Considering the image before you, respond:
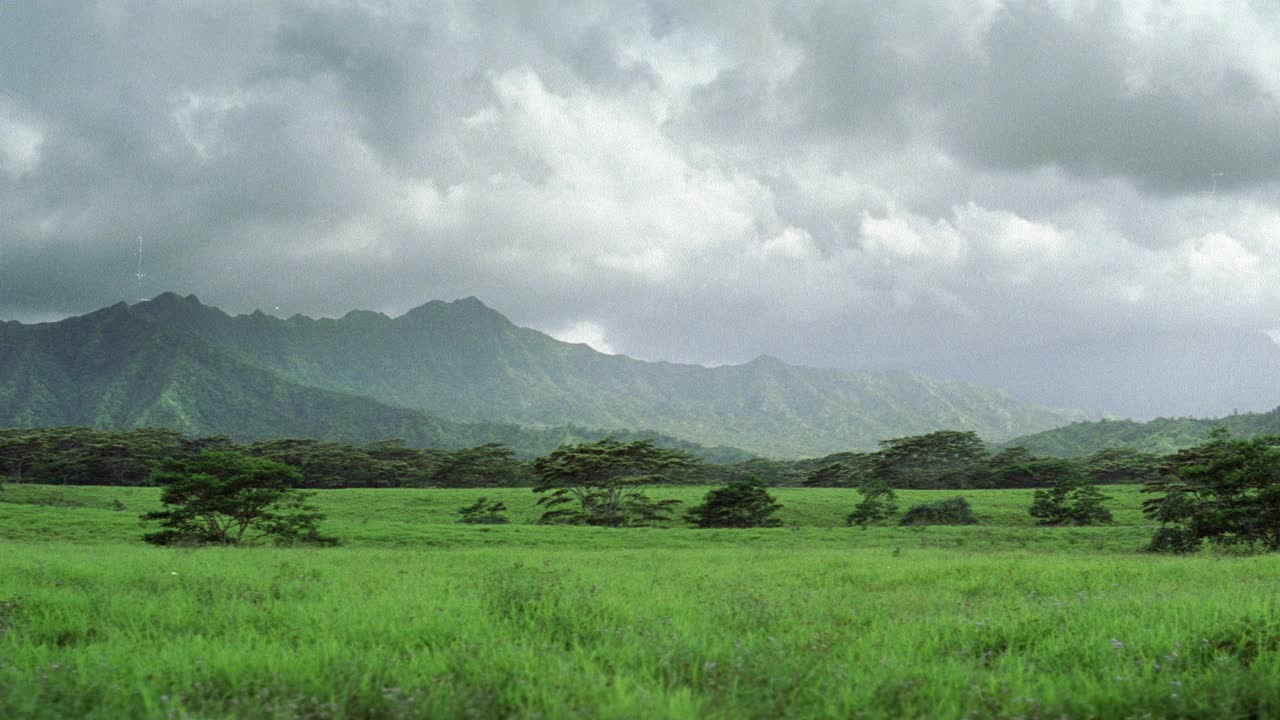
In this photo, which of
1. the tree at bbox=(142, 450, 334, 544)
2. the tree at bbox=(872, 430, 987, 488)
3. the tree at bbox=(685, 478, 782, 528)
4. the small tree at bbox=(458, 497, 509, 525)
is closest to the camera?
the tree at bbox=(142, 450, 334, 544)

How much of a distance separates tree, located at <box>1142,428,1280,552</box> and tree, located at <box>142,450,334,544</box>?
40850mm

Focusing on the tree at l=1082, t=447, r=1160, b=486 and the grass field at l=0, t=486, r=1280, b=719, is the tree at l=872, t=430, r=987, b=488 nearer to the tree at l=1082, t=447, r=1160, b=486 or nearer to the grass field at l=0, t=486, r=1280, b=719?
the tree at l=1082, t=447, r=1160, b=486

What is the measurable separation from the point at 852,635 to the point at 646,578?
6973 mm

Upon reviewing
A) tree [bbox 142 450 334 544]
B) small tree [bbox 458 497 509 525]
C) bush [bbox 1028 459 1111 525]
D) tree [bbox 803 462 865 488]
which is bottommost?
tree [bbox 803 462 865 488]

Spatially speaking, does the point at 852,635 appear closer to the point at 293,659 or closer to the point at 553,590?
the point at 553,590

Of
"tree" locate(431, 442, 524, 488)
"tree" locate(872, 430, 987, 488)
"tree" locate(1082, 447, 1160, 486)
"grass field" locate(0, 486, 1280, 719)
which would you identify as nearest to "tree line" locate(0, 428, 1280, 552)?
"tree" locate(872, 430, 987, 488)

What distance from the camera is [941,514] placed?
172 ft

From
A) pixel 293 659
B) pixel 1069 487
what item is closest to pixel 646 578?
pixel 293 659

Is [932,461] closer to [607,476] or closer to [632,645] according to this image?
[607,476]

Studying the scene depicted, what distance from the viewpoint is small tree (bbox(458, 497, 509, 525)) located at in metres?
55.1

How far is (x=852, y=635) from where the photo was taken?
8.00 m

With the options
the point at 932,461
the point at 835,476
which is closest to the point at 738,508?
the point at 932,461

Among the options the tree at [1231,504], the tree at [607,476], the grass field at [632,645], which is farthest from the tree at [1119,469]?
the grass field at [632,645]

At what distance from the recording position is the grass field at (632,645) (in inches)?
211
